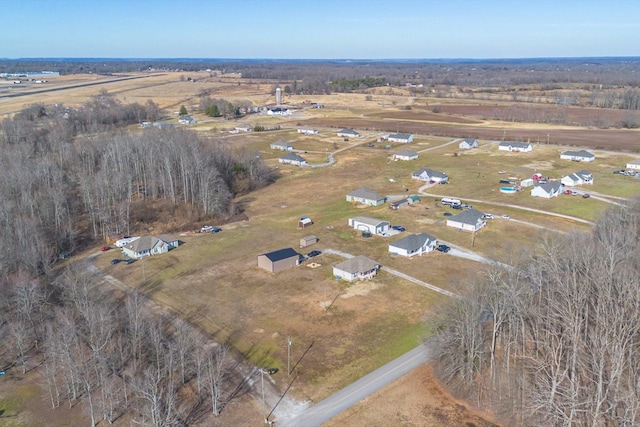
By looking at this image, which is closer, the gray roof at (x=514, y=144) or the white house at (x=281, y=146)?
the gray roof at (x=514, y=144)

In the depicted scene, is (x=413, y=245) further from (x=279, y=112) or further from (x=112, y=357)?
(x=279, y=112)

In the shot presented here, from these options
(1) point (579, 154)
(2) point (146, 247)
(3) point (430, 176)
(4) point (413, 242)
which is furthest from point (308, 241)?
(1) point (579, 154)

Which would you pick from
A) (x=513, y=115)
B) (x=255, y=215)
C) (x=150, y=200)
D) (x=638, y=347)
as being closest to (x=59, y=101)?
(x=150, y=200)

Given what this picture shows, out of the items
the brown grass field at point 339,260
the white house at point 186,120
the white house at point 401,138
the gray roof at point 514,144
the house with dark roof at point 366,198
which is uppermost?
the white house at point 186,120

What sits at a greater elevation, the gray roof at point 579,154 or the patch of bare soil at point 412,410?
the gray roof at point 579,154

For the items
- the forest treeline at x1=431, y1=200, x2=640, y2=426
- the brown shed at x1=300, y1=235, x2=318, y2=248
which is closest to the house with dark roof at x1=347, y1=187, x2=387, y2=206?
the brown shed at x1=300, y1=235, x2=318, y2=248

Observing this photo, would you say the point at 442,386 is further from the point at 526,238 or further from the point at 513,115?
the point at 513,115

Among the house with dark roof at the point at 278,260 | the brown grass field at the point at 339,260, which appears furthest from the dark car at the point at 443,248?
the house with dark roof at the point at 278,260

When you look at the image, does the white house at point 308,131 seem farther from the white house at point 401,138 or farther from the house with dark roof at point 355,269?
the house with dark roof at point 355,269
